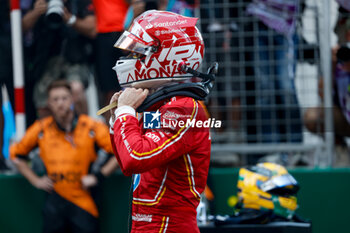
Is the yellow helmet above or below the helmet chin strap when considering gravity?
below

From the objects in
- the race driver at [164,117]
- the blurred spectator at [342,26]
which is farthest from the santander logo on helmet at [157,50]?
the blurred spectator at [342,26]

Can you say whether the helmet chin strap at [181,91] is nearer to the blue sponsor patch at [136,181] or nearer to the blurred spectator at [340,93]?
the blue sponsor patch at [136,181]

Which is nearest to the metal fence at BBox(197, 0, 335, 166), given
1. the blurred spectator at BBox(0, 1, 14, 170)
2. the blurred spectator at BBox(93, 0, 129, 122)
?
the blurred spectator at BBox(93, 0, 129, 122)

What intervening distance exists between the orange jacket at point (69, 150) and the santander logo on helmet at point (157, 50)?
269 centimetres

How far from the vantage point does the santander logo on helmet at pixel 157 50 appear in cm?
366

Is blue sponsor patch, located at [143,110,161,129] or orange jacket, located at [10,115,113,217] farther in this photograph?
orange jacket, located at [10,115,113,217]

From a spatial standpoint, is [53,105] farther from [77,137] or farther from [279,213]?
[279,213]

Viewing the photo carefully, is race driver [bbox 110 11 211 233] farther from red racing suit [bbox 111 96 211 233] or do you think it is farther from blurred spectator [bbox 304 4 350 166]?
blurred spectator [bbox 304 4 350 166]

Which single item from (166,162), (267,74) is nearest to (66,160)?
(267,74)

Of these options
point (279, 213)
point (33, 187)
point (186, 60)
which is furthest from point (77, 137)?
point (186, 60)

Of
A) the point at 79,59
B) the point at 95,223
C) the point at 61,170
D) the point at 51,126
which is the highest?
the point at 79,59

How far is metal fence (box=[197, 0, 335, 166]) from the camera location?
21.1 feet

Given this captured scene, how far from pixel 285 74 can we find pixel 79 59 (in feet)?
6.65

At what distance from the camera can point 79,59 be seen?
22.1 feet
